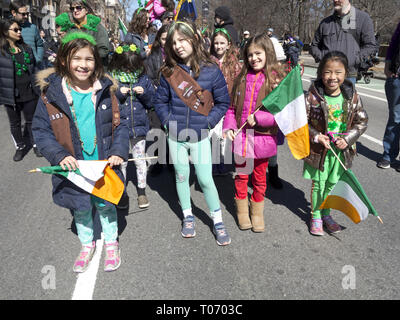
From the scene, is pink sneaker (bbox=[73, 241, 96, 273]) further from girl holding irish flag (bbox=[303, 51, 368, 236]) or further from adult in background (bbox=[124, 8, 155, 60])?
adult in background (bbox=[124, 8, 155, 60])

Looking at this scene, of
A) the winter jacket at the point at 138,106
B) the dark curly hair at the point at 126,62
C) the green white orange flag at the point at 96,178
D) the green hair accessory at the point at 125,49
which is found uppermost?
the green hair accessory at the point at 125,49

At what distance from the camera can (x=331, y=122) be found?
309 centimetres

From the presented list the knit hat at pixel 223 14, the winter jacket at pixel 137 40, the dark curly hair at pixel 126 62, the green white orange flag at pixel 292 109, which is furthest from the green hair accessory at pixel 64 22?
the green white orange flag at pixel 292 109

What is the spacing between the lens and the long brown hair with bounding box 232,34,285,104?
299 centimetres

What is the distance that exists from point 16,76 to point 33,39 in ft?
2.86

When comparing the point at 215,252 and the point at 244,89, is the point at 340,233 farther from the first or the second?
the point at 244,89

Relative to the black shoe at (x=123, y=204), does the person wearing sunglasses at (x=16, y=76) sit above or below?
above

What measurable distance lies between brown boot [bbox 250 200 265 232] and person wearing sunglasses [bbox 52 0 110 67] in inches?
111

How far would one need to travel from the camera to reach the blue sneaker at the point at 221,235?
3080mm

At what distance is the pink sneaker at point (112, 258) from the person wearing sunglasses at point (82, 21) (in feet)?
8.72

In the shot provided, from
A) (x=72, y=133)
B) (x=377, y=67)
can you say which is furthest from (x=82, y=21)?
(x=377, y=67)

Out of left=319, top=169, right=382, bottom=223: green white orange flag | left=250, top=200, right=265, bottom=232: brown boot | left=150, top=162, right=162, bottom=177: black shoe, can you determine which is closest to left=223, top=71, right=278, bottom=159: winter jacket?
left=250, top=200, right=265, bottom=232: brown boot

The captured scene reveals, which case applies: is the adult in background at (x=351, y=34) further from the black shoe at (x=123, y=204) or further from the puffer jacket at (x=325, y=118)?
the black shoe at (x=123, y=204)
